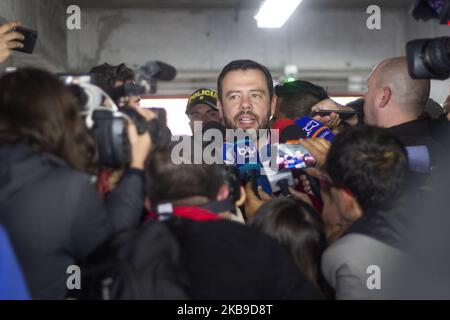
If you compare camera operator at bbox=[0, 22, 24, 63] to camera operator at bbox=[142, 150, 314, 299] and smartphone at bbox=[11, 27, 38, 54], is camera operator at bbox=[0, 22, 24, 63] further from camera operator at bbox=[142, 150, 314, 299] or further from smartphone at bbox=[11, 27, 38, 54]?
camera operator at bbox=[142, 150, 314, 299]

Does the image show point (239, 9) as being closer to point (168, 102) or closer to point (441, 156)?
point (168, 102)

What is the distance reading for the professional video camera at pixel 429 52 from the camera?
202 centimetres

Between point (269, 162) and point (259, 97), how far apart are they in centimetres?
51

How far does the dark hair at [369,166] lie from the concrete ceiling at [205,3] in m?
6.09

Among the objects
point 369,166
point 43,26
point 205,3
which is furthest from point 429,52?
point 205,3

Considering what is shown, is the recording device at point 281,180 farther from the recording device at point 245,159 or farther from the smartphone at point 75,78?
the smartphone at point 75,78

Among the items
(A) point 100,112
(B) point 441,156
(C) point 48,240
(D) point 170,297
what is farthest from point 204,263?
(B) point 441,156

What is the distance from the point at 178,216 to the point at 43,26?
5052mm

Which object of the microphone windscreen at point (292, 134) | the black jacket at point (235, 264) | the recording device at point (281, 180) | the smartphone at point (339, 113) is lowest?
the black jacket at point (235, 264)

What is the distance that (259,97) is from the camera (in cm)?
263

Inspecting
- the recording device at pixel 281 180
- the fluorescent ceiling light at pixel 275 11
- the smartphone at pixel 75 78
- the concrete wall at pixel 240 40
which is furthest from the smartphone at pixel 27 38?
the concrete wall at pixel 240 40

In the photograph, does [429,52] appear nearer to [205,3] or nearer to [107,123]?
[107,123]

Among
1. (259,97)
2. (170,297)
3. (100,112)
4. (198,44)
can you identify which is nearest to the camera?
(170,297)

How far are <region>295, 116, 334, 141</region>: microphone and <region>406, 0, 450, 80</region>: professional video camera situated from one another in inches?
16.7
